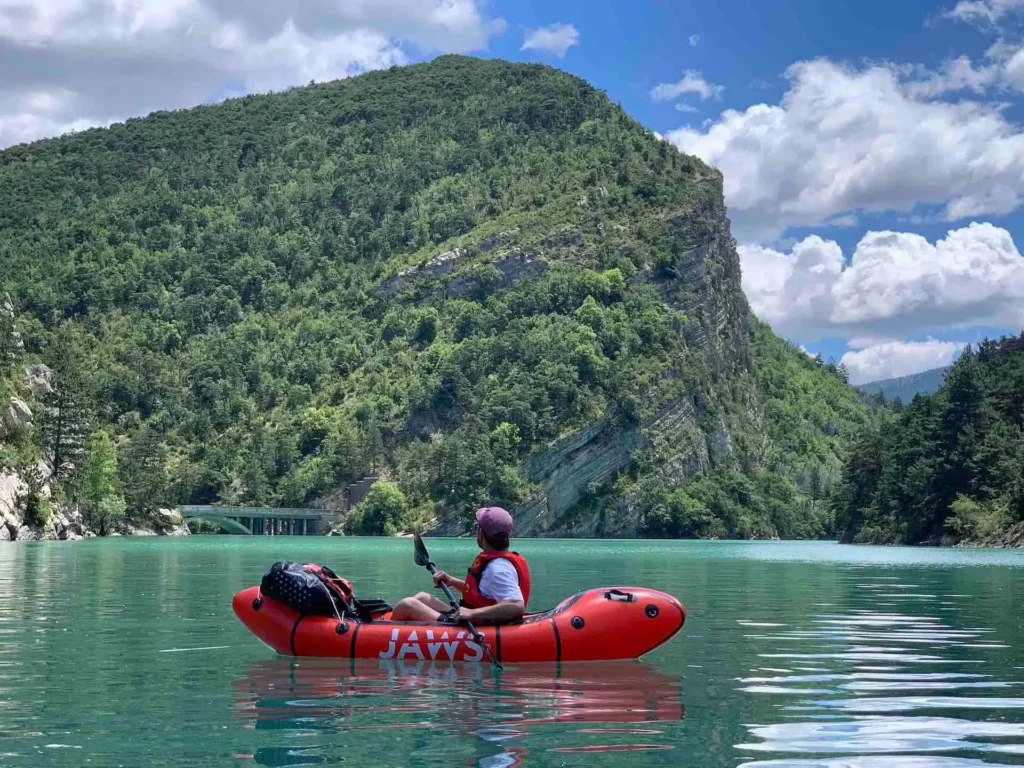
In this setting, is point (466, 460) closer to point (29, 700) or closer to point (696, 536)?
point (696, 536)

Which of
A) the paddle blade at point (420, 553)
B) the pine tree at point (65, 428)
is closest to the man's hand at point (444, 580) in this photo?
the paddle blade at point (420, 553)

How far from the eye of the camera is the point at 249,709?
51.5 feet

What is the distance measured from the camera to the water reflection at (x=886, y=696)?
13.2 meters

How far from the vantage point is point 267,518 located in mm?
185375

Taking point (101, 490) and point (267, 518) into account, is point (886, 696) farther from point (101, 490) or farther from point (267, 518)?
point (267, 518)

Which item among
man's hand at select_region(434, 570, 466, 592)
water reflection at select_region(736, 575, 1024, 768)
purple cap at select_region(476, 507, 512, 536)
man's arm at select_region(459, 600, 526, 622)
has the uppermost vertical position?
purple cap at select_region(476, 507, 512, 536)

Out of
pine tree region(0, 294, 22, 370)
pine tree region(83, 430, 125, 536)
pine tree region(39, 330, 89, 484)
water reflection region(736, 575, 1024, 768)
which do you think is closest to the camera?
water reflection region(736, 575, 1024, 768)

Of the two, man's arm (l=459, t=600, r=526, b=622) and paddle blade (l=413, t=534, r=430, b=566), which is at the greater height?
paddle blade (l=413, t=534, r=430, b=566)

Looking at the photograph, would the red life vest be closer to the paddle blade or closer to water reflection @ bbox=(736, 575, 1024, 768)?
the paddle blade

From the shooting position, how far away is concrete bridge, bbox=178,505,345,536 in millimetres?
173000

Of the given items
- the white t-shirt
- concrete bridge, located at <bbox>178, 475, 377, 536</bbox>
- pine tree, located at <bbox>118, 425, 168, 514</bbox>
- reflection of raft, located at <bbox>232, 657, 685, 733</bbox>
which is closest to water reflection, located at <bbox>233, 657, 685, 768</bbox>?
reflection of raft, located at <bbox>232, 657, 685, 733</bbox>

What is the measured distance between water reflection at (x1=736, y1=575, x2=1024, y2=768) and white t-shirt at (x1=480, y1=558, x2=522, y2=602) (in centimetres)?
364

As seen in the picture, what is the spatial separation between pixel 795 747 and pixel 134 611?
20536mm

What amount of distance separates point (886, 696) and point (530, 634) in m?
5.19
